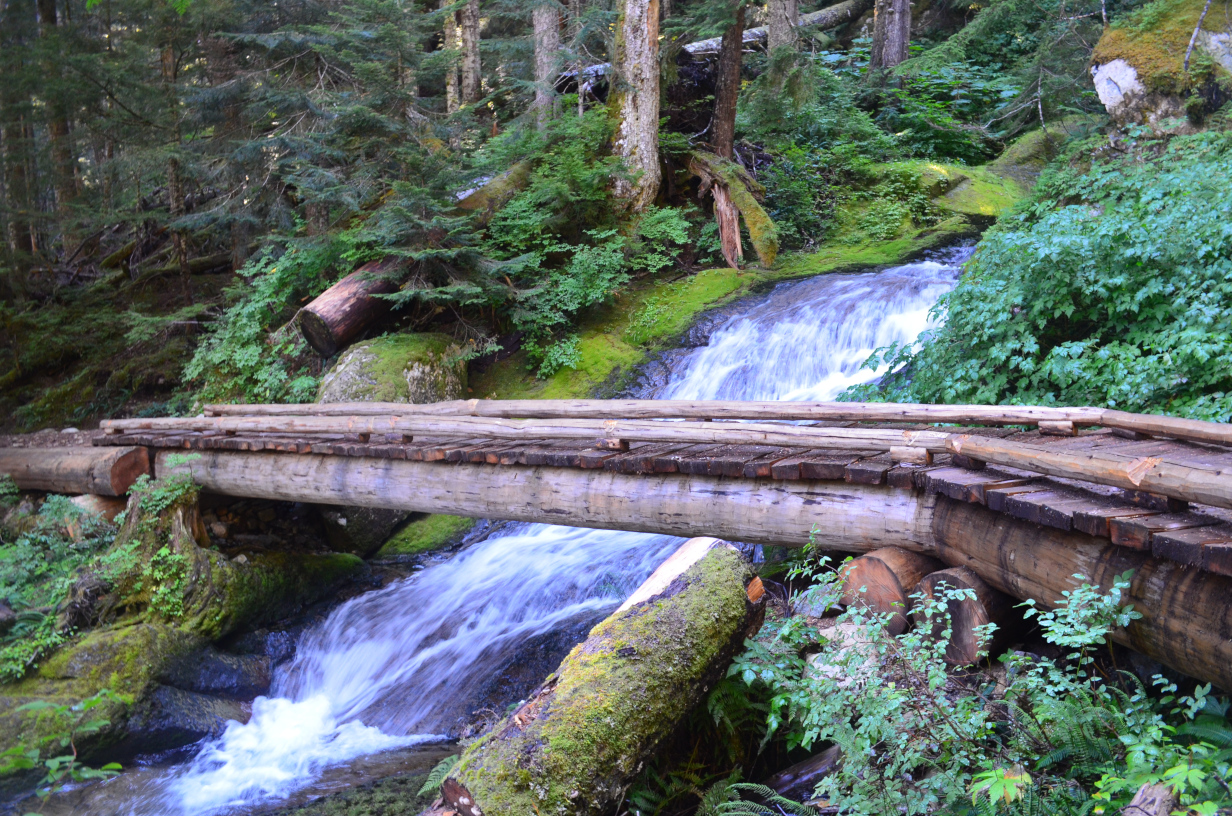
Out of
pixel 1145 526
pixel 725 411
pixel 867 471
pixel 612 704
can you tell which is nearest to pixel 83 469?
pixel 725 411

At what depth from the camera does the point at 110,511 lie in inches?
346

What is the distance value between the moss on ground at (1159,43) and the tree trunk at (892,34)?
7579mm

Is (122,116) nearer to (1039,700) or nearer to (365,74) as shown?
(365,74)

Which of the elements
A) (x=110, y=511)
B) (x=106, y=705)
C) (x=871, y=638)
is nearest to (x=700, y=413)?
(x=871, y=638)

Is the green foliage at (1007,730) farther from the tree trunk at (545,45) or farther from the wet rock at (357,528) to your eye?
the tree trunk at (545,45)

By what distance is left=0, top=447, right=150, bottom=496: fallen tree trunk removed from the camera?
853 centimetres

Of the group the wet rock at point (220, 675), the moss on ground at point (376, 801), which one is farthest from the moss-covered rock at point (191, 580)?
the moss on ground at point (376, 801)

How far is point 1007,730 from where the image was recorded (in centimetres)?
339

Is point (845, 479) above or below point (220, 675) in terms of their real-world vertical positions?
above

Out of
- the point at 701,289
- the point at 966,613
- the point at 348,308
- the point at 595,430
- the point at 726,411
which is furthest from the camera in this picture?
the point at 701,289

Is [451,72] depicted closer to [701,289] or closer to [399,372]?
[701,289]

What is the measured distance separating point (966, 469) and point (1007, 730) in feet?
4.80

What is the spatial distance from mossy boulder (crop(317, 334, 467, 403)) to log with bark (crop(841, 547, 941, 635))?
6716mm

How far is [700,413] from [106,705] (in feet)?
17.9
